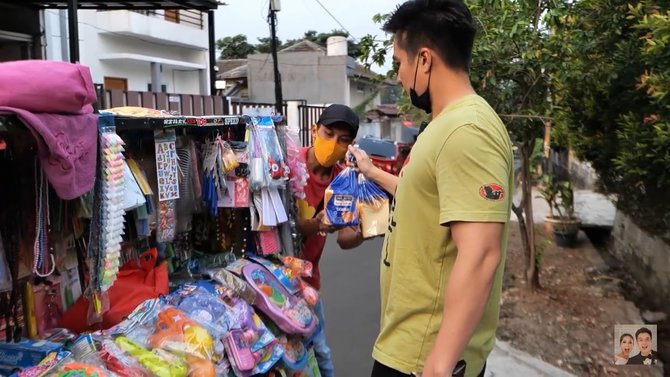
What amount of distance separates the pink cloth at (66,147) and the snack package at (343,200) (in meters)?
1.24

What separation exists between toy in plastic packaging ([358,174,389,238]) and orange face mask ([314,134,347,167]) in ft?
1.14

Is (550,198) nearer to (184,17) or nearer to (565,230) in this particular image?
(565,230)

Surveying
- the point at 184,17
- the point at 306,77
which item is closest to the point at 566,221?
the point at 184,17

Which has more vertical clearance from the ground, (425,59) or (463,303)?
(425,59)

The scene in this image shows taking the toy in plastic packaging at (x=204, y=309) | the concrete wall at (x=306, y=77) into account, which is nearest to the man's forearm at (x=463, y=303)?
the toy in plastic packaging at (x=204, y=309)

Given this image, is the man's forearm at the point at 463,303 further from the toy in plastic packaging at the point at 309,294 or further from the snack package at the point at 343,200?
the toy in plastic packaging at the point at 309,294

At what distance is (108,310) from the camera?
2.31 m

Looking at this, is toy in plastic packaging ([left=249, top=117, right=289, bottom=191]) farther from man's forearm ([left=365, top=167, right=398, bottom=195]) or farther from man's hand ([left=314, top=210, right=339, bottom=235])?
man's forearm ([left=365, top=167, right=398, bottom=195])

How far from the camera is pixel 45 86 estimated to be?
5.47 feet

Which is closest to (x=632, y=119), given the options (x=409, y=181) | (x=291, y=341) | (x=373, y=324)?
(x=373, y=324)

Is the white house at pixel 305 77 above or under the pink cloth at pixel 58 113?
above

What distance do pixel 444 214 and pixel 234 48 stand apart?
43957 mm

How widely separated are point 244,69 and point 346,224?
25843 mm

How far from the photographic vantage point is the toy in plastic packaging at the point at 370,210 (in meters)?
2.81
